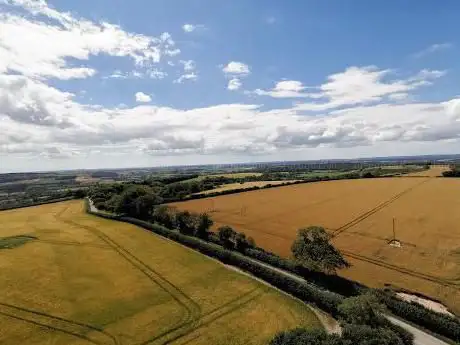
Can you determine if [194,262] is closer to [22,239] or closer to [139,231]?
[139,231]

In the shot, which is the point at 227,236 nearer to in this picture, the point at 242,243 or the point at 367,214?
the point at 242,243

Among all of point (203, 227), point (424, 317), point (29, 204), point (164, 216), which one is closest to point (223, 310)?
point (424, 317)

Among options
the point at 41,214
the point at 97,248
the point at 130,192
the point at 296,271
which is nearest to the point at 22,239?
the point at 97,248

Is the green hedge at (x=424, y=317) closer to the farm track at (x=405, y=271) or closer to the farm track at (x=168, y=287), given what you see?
the farm track at (x=405, y=271)

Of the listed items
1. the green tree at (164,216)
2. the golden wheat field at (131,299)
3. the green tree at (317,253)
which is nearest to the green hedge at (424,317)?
the green tree at (317,253)

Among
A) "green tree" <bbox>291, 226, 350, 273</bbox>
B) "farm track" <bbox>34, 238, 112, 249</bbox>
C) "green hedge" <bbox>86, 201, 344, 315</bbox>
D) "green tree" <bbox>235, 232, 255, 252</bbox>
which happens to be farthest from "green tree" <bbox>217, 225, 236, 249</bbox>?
"farm track" <bbox>34, 238, 112, 249</bbox>

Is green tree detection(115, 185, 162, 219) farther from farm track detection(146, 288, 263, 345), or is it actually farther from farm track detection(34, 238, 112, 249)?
farm track detection(146, 288, 263, 345)
